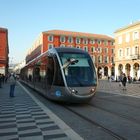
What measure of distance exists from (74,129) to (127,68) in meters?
67.2

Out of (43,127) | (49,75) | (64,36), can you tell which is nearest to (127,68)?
(64,36)

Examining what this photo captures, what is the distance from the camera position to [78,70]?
1466 centimetres

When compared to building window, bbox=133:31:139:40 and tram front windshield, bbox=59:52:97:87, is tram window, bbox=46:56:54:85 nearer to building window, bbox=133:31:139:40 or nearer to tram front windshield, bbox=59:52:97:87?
tram front windshield, bbox=59:52:97:87

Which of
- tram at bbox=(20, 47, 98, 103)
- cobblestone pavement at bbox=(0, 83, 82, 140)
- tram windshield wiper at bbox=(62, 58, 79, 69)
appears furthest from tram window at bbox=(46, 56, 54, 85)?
cobblestone pavement at bbox=(0, 83, 82, 140)

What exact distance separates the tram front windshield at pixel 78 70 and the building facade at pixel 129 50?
53966mm

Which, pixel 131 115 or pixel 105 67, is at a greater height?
pixel 105 67

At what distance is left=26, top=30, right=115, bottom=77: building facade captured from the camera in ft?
350

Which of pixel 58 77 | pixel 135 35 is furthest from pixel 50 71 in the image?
pixel 135 35

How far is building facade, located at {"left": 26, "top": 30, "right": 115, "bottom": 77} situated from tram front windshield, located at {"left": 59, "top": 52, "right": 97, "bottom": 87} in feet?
294

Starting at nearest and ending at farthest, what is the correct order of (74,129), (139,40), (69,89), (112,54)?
1. (74,129)
2. (69,89)
3. (139,40)
4. (112,54)

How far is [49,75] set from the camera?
16.2 metres

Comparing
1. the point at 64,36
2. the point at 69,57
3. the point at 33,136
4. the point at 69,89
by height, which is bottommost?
the point at 33,136

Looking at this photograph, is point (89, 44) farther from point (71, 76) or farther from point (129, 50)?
point (71, 76)

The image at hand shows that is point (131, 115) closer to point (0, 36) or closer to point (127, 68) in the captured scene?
point (127, 68)
